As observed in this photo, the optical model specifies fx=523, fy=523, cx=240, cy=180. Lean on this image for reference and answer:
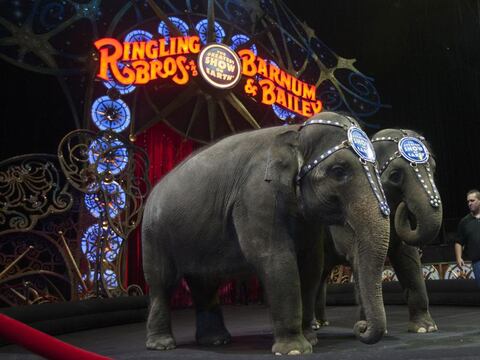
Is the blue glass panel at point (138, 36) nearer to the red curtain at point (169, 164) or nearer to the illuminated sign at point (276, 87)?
the red curtain at point (169, 164)

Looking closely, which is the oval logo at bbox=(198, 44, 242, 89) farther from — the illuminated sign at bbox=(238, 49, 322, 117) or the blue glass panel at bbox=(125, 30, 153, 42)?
the blue glass panel at bbox=(125, 30, 153, 42)

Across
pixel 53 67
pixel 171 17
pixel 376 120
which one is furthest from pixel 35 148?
pixel 376 120

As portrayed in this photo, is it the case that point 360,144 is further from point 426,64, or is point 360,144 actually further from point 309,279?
point 426,64

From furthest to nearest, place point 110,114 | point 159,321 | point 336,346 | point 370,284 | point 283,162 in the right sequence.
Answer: point 110,114 → point 159,321 → point 336,346 → point 283,162 → point 370,284

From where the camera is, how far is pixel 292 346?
108 inches

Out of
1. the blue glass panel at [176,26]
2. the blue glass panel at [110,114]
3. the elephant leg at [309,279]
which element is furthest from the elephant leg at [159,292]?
the blue glass panel at [176,26]

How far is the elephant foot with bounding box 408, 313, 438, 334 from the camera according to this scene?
3.71m

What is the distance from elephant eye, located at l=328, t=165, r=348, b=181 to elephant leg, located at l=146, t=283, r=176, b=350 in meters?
1.35

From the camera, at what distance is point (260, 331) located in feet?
14.5

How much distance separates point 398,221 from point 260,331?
154cm

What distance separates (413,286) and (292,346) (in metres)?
A: 1.54

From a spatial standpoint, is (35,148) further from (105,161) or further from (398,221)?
(398,221)

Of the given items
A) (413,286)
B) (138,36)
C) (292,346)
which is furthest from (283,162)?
(138,36)

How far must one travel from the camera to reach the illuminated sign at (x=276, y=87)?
10.7 meters
